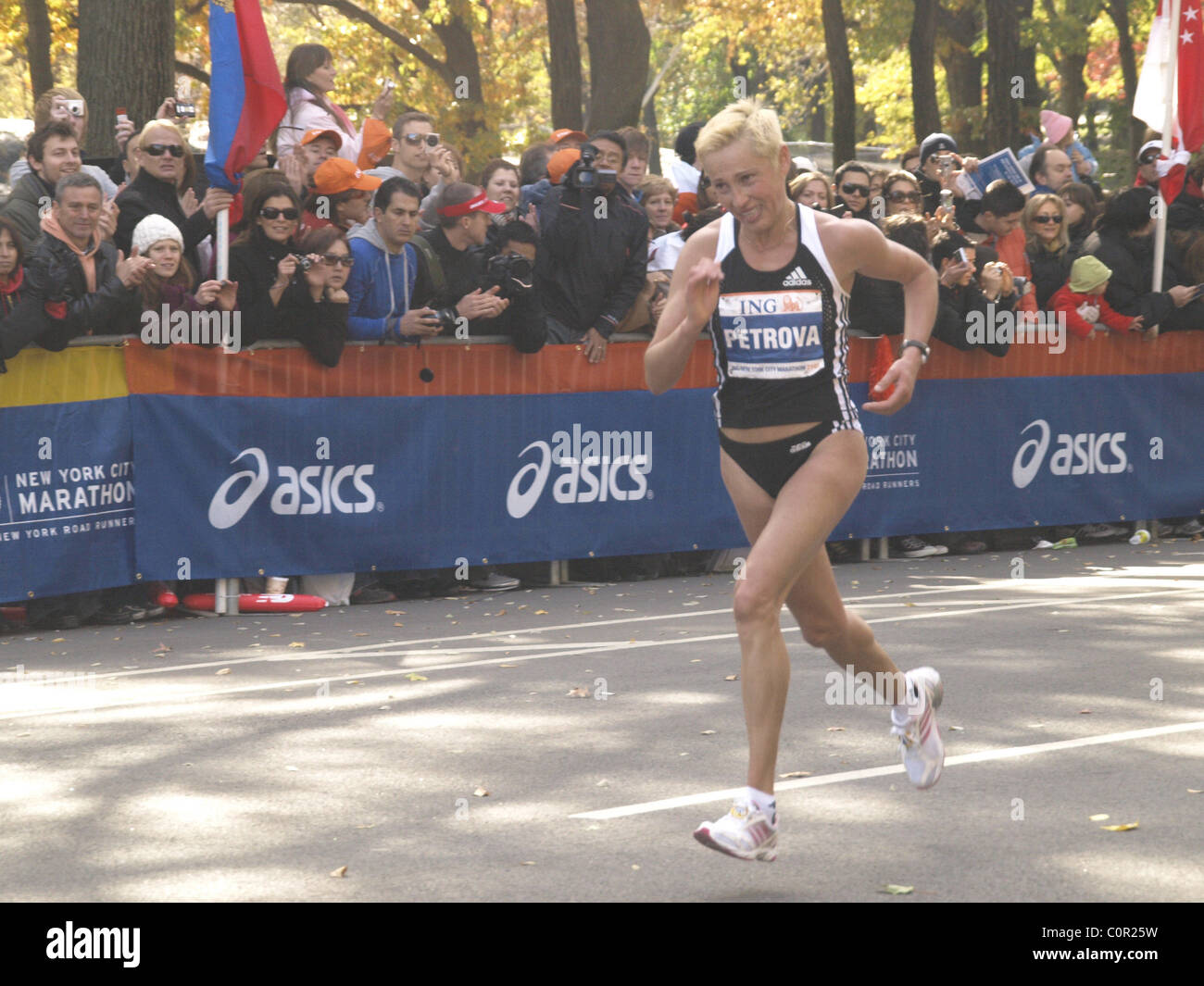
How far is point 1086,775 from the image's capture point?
664cm

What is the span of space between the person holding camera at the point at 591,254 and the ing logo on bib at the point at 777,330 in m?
6.08

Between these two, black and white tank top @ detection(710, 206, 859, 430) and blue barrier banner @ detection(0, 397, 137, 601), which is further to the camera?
blue barrier banner @ detection(0, 397, 137, 601)

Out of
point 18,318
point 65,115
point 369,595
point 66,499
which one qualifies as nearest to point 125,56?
point 65,115

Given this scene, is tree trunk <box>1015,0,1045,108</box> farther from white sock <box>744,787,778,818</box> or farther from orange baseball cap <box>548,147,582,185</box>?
white sock <box>744,787,778,818</box>

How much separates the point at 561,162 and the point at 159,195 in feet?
9.91

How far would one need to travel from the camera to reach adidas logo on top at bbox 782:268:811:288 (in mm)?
5758

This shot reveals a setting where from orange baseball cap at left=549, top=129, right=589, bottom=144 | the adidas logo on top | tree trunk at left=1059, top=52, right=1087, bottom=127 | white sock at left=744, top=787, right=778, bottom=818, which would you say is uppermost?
tree trunk at left=1059, top=52, right=1087, bottom=127

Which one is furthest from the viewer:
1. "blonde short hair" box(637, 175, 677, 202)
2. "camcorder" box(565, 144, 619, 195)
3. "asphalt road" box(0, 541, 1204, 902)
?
"blonde short hair" box(637, 175, 677, 202)

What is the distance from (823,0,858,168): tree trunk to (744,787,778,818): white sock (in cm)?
2063

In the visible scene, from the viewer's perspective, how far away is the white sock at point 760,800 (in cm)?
537

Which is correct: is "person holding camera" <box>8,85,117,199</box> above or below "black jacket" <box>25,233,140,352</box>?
above

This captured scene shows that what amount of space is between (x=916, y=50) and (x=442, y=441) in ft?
51.8
